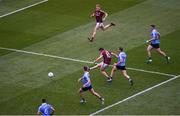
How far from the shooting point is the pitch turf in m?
36.4

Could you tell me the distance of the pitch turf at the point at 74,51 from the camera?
3644 centimetres

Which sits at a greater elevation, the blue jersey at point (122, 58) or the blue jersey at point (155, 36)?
the blue jersey at point (155, 36)

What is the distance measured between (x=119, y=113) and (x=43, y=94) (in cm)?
498

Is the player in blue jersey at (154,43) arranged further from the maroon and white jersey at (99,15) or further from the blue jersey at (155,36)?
the maroon and white jersey at (99,15)

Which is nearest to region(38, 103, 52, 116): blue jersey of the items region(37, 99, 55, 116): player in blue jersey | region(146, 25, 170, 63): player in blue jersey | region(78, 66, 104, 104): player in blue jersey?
region(37, 99, 55, 116): player in blue jersey

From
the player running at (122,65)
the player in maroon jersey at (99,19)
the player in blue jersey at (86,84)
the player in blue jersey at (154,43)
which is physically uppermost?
the player in maroon jersey at (99,19)

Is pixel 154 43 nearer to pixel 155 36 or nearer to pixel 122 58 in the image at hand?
pixel 155 36

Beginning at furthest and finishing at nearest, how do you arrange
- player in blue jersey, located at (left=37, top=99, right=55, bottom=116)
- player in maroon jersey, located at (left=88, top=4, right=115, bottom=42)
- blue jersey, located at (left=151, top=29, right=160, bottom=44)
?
player in maroon jersey, located at (left=88, top=4, right=115, bottom=42) → blue jersey, located at (left=151, top=29, right=160, bottom=44) → player in blue jersey, located at (left=37, top=99, right=55, bottom=116)

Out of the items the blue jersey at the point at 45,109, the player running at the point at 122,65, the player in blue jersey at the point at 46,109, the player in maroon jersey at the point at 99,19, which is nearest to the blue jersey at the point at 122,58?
the player running at the point at 122,65

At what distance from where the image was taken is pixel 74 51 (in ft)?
144

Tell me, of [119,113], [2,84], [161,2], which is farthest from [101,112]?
[161,2]

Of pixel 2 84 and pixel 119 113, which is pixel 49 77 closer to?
pixel 2 84

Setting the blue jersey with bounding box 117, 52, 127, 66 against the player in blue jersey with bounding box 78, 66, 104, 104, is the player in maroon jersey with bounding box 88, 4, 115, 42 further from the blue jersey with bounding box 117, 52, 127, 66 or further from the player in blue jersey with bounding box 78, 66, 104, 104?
the player in blue jersey with bounding box 78, 66, 104, 104

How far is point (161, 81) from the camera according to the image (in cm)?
3888
